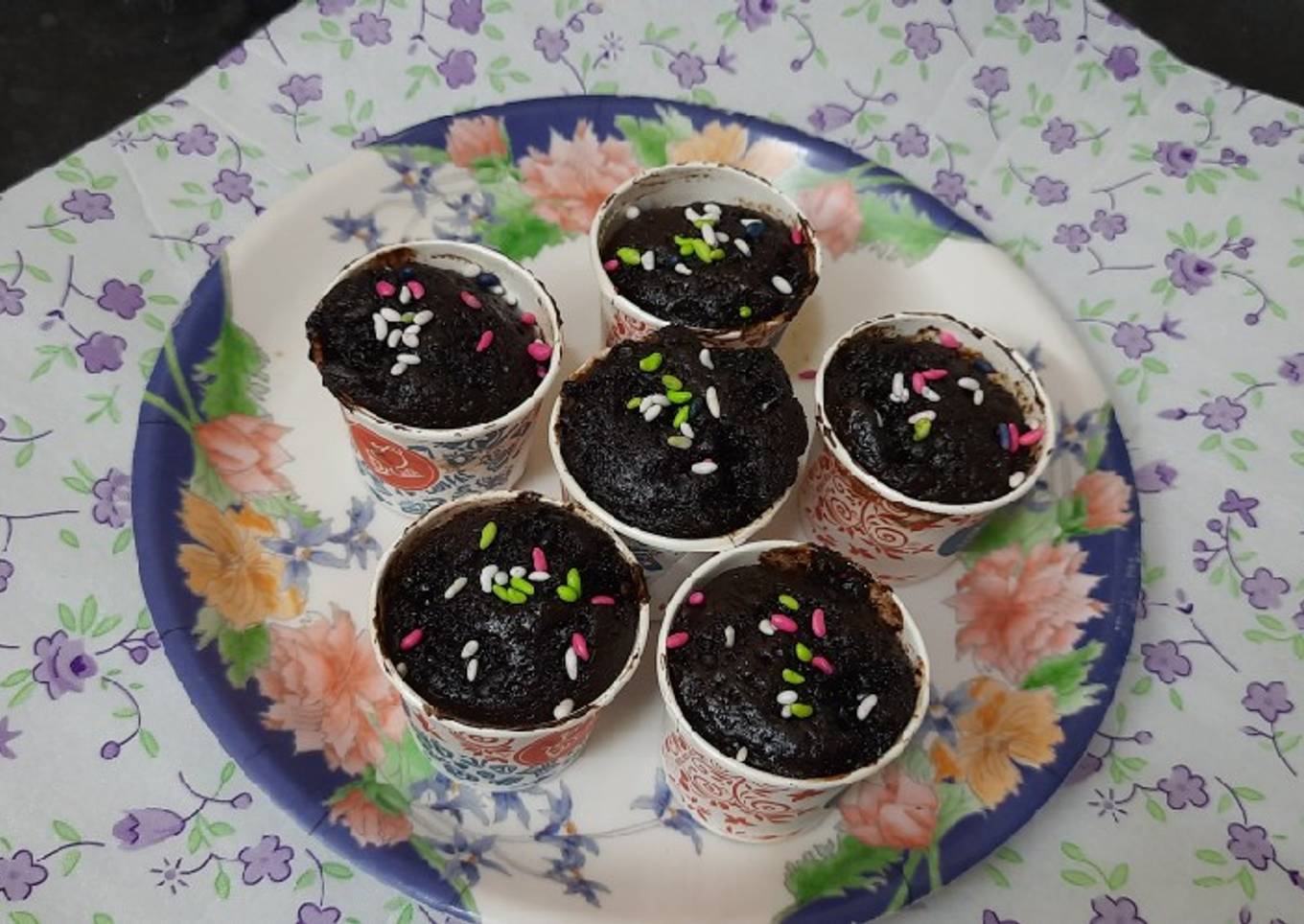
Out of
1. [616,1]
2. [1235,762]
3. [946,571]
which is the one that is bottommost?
[1235,762]

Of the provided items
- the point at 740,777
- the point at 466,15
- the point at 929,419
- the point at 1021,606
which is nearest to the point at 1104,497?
the point at 1021,606

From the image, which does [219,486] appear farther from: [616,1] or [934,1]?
[934,1]

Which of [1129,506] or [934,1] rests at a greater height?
[934,1]

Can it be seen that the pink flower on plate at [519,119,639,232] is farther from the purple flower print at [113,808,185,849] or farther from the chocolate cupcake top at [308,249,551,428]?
the purple flower print at [113,808,185,849]

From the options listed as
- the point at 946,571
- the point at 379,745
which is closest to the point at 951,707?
the point at 946,571

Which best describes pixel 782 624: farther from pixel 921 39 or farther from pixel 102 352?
pixel 921 39

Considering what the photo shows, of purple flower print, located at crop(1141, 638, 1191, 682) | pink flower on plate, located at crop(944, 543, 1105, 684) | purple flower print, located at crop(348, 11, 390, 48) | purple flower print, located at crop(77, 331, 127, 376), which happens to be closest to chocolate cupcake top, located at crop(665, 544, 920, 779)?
pink flower on plate, located at crop(944, 543, 1105, 684)
